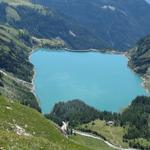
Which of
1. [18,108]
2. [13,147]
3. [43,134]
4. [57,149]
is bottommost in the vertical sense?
[13,147]

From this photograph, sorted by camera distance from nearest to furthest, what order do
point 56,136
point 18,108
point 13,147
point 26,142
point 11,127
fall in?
point 13,147 → point 26,142 → point 11,127 → point 56,136 → point 18,108

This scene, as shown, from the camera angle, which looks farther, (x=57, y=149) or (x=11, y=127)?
(x=11, y=127)

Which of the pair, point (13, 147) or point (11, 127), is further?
point (11, 127)

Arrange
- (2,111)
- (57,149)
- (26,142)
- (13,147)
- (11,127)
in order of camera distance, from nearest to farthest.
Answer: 1. (13,147)
2. (26,142)
3. (57,149)
4. (11,127)
5. (2,111)

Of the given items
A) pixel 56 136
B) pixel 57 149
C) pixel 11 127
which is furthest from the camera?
pixel 56 136

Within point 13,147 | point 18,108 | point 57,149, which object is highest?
point 18,108

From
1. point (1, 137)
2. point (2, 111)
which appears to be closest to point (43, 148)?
point (1, 137)

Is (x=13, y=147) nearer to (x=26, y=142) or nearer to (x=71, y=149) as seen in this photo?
(x=26, y=142)

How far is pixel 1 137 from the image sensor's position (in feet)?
151

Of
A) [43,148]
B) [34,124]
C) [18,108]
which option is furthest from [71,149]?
[18,108]

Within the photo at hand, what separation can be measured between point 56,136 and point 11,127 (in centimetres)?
2126

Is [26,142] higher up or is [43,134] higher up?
[43,134]

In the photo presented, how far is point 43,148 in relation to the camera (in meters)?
53.7

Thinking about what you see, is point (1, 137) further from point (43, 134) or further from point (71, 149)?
point (43, 134)
